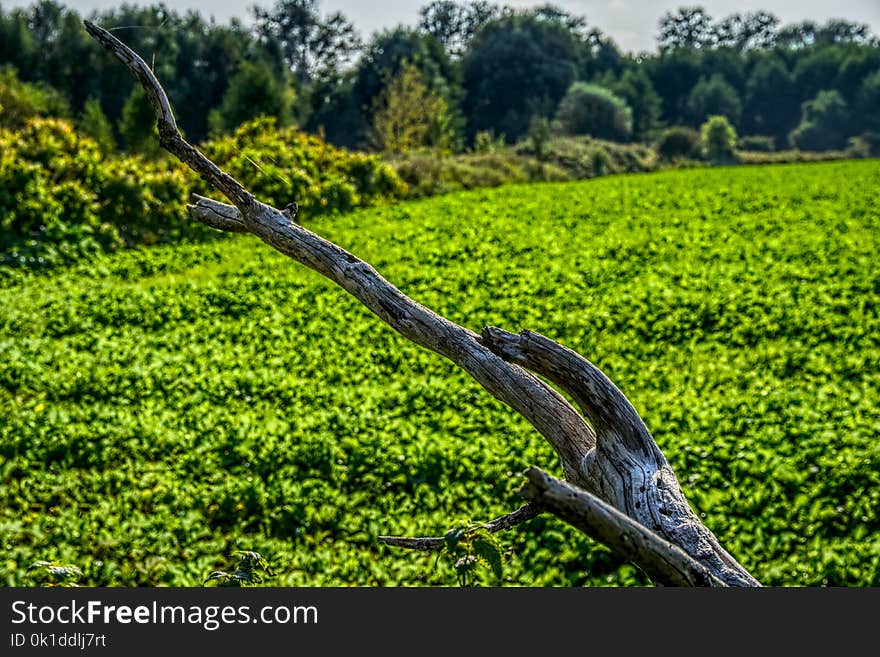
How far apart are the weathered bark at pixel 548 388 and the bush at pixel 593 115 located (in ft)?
161

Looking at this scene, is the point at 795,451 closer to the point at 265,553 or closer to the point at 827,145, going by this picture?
the point at 265,553

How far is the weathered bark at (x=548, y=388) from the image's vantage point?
6.14 ft

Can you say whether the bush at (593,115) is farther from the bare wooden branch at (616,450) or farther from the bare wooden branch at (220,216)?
the bare wooden branch at (616,450)

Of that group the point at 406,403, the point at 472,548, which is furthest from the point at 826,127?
the point at 472,548

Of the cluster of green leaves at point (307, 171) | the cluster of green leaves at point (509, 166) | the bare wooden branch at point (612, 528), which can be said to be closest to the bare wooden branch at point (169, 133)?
the bare wooden branch at point (612, 528)

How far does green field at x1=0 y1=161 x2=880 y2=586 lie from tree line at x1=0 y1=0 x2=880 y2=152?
515 inches

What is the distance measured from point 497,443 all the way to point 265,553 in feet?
8.01

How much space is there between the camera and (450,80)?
173ft

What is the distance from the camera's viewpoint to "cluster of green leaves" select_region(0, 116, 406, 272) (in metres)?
14.4

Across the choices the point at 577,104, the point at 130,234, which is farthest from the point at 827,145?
the point at 130,234

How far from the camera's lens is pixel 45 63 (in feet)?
125

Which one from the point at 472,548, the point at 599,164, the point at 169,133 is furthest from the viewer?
the point at 599,164

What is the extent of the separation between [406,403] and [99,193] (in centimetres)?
1019

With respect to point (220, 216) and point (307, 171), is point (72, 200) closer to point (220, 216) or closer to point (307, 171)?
point (307, 171)
